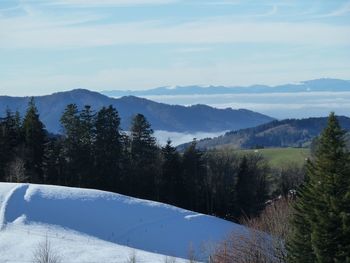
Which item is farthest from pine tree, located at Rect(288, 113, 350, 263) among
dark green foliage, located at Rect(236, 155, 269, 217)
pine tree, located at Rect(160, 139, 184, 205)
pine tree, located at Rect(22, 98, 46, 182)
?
dark green foliage, located at Rect(236, 155, 269, 217)

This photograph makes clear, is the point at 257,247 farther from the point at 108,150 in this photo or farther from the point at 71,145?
the point at 71,145

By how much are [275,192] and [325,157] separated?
181 ft

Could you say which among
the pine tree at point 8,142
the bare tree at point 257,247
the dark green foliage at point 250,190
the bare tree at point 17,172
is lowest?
the dark green foliage at point 250,190

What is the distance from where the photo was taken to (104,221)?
39062 mm

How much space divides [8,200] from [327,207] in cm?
2495

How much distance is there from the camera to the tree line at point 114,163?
57.6 metres

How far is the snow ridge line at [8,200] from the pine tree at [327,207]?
19.9 m

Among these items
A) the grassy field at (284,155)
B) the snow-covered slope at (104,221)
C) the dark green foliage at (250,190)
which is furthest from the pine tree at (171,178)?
the grassy field at (284,155)

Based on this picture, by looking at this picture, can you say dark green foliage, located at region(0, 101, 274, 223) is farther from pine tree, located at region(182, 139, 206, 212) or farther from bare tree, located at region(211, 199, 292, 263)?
bare tree, located at region(211, 199, 292, 263)

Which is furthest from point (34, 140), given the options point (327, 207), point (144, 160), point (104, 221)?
point (327, 207)

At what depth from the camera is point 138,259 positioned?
1184 inches

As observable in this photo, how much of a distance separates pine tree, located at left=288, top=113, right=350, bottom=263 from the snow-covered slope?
1212 cm

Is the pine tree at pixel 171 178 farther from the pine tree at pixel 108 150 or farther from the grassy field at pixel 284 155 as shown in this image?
the grassy field at pixel 284 155

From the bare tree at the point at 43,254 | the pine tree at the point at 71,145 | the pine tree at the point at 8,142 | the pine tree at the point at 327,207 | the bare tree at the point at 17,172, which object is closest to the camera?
the pine tree at the point at 327,207
